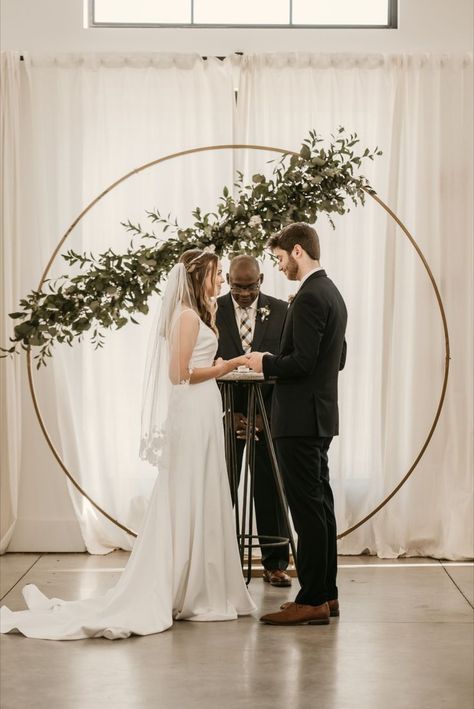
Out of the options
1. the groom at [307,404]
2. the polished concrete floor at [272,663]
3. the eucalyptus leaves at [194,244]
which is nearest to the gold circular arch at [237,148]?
the eucalyptus leaves at [194,244]

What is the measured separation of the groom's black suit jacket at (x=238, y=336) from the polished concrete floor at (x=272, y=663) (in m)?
1.04

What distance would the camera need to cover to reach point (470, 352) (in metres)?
6.04

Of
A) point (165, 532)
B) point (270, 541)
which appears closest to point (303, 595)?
point (165, 532)

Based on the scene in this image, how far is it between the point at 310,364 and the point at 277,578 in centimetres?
143

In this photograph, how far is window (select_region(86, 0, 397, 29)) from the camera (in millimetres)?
6352

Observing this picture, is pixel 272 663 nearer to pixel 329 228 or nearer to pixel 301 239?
pixel 301 239

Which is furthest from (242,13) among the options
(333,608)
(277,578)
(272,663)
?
(272,663)

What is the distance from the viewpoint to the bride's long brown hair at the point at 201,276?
180 inches

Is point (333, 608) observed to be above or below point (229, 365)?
below

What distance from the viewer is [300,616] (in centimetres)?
437

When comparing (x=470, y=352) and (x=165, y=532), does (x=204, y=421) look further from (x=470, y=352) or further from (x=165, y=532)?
(x=470, y=352)

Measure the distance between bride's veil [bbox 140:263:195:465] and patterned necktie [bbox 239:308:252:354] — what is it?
99 centimetres

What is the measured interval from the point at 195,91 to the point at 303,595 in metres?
3.03

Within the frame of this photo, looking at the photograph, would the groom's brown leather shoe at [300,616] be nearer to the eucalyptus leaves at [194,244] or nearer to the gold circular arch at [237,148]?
the gold circular arch at [237,148]
